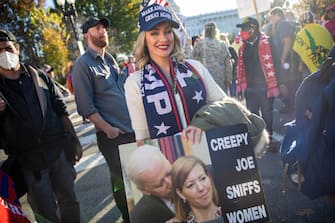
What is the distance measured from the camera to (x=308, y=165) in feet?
6.43

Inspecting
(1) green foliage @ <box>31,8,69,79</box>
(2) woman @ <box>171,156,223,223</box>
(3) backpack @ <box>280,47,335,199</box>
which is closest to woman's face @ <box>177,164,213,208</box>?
(2) woman @ <box>171,156,223,223</box>

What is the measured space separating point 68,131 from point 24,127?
418mm

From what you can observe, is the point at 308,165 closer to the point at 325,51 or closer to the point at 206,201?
the point at 206,201

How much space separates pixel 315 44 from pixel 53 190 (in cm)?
384

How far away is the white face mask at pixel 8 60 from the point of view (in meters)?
2.25

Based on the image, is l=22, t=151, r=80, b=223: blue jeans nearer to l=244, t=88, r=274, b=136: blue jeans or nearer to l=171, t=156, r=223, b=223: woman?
l=171, t=156, r=223, b=223: woman

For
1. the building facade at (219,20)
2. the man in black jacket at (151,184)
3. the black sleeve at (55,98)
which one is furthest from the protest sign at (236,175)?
the building facade at (219,20)

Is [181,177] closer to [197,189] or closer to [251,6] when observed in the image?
[197,189]

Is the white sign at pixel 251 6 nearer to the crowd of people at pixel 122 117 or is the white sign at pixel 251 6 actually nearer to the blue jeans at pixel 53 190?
the crowd of people at pixel 122 117

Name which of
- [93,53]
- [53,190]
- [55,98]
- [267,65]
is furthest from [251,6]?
[53,190]

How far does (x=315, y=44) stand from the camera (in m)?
4.24

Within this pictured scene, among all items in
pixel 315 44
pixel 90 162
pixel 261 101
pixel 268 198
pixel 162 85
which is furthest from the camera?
pixel 90 162

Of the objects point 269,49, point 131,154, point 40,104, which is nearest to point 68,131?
point 40,104

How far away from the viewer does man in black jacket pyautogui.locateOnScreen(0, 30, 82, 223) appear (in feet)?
7.45
